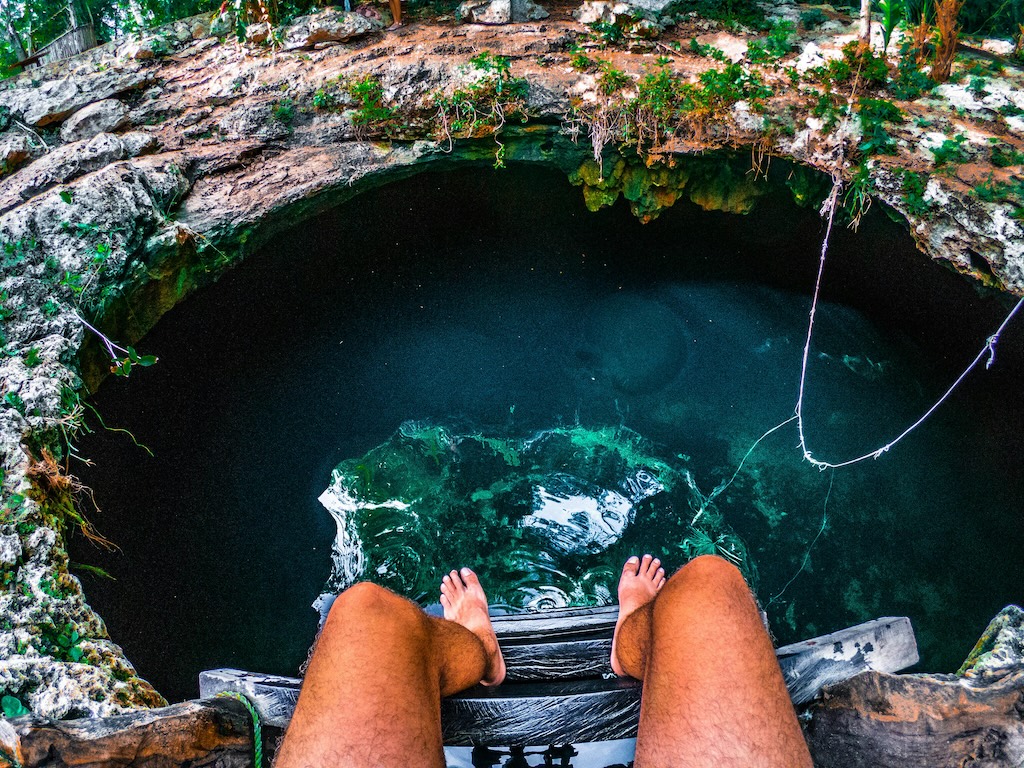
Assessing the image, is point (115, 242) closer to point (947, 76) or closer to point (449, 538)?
point (449, 538)

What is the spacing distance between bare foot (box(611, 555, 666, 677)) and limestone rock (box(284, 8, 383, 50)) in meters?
3.14

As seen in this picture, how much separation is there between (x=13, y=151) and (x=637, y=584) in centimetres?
343

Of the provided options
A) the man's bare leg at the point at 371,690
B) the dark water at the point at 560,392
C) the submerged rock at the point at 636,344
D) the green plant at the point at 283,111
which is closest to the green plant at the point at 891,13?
the dark water at the point at 560,392

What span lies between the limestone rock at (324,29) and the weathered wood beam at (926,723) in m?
3.70

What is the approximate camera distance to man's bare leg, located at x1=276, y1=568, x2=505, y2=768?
128 centimetres

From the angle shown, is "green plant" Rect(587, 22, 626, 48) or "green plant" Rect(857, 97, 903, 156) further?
"green plant" Rect(587, 22, 626, 48)

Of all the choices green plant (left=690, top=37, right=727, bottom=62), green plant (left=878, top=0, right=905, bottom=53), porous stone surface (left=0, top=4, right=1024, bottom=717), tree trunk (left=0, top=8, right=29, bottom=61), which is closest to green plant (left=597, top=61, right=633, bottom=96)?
porous stone surface (left=0, top=4, right=1024, bottom=717)

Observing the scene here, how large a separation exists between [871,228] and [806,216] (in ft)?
1.01

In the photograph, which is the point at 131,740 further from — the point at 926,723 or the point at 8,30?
the point at 8,30

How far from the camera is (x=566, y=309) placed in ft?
11.0

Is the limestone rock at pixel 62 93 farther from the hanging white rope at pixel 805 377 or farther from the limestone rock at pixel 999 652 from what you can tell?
the limestone rock at pixel 999 652

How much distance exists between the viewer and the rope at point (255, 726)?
160 cm

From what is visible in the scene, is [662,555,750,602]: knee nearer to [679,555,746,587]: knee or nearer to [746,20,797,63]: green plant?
[679,555,746,587]: knee

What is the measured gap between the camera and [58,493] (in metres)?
Result: 2.06
